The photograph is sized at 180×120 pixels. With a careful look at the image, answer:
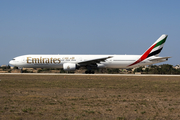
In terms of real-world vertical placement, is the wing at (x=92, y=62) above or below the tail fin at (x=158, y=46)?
below

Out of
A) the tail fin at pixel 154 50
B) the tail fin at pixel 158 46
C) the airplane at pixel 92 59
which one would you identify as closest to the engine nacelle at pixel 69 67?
the airplane at pixel 92 59

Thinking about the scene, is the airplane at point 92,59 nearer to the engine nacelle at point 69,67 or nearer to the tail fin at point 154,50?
the tail fin at point 154,50

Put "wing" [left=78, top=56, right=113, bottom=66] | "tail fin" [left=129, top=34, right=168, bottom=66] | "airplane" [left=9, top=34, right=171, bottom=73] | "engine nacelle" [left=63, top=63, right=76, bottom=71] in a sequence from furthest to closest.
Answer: "tail fin" [left=129, top=34, right=168, bottom=66]
"airplane" [left=9, top=34, right=171, bottom=73]
"wing" [left=78, top=56, right=113, bottom=66]
"engine nacelle" [left=63, top=63, right=76, bottom=71]

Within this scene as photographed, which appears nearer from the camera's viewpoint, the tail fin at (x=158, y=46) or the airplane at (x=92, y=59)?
the airplane at (x=92, y=59)

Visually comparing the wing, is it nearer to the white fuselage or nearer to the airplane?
the airplane

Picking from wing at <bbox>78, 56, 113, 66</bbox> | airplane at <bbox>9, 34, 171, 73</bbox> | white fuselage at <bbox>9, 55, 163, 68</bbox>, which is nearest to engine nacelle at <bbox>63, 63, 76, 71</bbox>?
airplane at <bbox>9, 34, 171, 73</bbox>

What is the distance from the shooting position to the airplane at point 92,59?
124 feet

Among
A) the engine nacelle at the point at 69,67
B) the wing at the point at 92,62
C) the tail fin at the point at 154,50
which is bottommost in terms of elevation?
the engine nacelle at the point at 69,67

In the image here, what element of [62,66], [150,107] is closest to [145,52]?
[62,66]

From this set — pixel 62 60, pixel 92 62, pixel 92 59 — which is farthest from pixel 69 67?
pixel 92 59

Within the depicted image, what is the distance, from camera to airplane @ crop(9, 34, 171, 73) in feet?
124

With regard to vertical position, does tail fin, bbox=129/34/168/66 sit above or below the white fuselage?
above

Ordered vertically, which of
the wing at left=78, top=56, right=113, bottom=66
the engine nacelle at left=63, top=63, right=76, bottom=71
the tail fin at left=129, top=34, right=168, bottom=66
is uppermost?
the tail fin at left=129, top=34, right=168, bottom=66

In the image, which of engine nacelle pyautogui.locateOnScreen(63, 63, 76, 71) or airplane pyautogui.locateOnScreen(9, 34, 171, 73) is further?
airplane pyautogui.locateOnScreen(9, 34, 171, 73)
